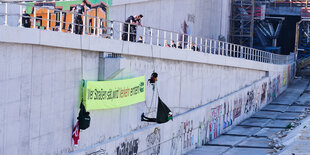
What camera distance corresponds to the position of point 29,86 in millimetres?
21156

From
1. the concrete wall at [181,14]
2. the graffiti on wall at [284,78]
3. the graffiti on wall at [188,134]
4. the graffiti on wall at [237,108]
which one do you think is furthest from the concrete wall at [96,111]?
the graffiti on wall at [284,78]

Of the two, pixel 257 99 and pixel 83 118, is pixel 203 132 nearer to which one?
pixel 257 99

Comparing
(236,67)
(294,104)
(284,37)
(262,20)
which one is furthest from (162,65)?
(284,37)

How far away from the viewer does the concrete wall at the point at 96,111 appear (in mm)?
20531

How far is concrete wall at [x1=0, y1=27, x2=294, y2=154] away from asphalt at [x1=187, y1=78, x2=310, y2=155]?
3.26 ft

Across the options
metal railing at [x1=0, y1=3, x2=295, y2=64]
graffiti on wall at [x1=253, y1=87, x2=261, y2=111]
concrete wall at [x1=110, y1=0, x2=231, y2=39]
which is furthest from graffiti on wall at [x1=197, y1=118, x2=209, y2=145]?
graffiti on wall at [x1=253, y1=87, x2=261, y2=111]

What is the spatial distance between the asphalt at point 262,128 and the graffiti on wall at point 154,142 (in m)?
5.50

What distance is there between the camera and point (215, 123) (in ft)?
Result: 143

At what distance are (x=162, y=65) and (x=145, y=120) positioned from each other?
138 inches

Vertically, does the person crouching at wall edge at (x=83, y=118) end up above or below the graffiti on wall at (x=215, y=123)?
above

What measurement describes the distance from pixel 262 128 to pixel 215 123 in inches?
249

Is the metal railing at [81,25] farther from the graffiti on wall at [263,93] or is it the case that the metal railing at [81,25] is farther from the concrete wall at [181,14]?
the graffiti on wall at [263,93]

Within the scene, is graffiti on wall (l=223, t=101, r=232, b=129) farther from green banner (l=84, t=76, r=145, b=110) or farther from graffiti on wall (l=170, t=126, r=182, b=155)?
green banner (l=84, t=76, r=145, b=110)

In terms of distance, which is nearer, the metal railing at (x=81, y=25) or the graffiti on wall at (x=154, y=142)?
the metal railing at (x=81, y=25)
